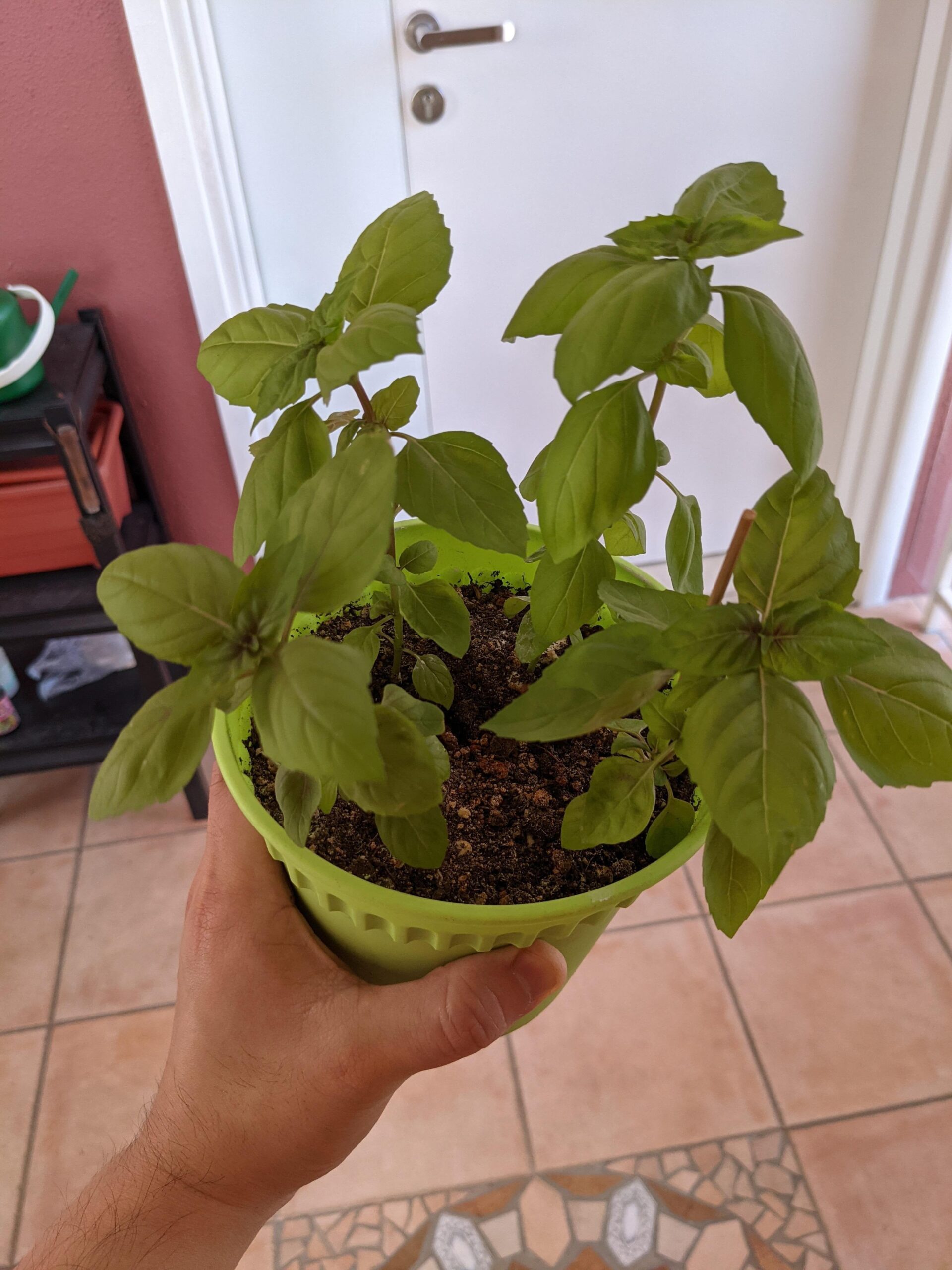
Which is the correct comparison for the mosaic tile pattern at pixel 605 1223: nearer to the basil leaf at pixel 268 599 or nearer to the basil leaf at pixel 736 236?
the basil leaf at pixel 268 599

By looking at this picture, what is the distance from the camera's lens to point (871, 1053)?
5.06 ft

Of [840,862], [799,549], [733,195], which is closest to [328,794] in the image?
[799,549]

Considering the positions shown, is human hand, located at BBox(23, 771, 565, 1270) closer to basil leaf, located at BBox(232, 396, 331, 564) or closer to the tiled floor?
basil leaf, located at BBox(232, 396, 331, 564)

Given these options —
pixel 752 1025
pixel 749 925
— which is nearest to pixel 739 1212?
pixel 752 1025

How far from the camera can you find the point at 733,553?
513 mm

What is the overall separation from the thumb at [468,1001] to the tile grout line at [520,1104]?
84 centimetres

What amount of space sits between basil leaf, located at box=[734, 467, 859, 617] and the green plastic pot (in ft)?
0.59

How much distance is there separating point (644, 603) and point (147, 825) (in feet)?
5.30

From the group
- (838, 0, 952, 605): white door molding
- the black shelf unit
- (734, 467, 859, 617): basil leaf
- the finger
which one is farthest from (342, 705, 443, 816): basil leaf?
(838, 0, 952, 605): white door molding

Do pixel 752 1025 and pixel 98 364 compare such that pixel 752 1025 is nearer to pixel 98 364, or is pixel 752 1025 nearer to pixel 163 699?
pixel 163 699

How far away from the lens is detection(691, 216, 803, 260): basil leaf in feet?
1.42

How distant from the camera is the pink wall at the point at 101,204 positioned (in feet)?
4.49

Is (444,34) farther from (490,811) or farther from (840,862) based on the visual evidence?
(840,862)

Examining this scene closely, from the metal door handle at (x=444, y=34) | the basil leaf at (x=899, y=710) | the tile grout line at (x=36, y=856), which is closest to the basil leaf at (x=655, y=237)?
the basil leaf at (x=899, y=710)
